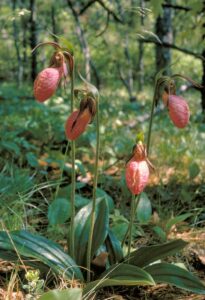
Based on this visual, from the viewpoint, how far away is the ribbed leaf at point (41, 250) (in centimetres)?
166

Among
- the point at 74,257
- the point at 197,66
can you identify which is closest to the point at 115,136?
the point at 74,257

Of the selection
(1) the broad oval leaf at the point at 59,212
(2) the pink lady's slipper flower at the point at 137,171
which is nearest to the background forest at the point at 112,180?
(1) the broad oval leaf at the point at 59,212

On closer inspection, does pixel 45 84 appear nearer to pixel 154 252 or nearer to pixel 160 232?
pixel 154 252

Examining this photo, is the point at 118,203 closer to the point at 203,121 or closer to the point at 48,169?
the point at 48,169

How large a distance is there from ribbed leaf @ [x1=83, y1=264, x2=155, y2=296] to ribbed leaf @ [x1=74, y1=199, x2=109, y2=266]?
178 mm

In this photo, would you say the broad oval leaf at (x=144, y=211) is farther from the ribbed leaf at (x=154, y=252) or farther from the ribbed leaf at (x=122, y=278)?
the ribbed leaf at (x=122, y=278)

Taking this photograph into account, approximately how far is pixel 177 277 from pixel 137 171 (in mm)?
472

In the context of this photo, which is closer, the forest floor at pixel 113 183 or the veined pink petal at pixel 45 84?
the veined pink petal at pixel 45 84

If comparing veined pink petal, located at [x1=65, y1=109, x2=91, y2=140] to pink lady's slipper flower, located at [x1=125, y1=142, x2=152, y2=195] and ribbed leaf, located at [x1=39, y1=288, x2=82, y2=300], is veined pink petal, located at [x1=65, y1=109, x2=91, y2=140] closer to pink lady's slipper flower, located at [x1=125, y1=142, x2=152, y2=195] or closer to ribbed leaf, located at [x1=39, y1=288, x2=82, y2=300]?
pink lady's slipper flower, located at [x1=125, y1=142, x2=152, y2=195]

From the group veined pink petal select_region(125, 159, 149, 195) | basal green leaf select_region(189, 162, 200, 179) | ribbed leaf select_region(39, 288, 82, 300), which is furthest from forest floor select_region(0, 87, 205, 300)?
veined pink petal select_region(125, 159, 149, 195)

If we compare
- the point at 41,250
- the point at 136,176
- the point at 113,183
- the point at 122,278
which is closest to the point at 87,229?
the point at 41,250

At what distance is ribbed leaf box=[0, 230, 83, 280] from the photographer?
1658mm

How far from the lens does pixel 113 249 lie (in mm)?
1889

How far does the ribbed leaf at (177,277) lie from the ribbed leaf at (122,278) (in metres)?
0.13
